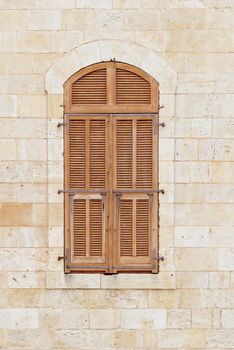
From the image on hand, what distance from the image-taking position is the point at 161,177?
5.88m

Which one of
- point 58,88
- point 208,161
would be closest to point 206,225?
point 208,161

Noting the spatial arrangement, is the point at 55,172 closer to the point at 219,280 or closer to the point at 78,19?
the point at 78,19

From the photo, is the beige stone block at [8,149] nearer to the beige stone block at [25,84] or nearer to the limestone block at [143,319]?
the beige stone block at [25,84]

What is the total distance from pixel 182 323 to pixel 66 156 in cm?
243

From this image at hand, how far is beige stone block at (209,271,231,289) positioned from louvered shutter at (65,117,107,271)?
129 centimetres

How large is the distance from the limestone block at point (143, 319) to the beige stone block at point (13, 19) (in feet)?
11.8

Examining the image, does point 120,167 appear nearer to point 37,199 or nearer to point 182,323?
point 37,199

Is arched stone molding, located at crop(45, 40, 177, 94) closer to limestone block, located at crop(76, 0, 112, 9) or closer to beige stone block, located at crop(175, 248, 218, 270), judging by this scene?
limestone block, located at crop(76, 0, 112, 9)

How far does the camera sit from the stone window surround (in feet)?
19.1

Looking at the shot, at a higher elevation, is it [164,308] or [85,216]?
[85,216]

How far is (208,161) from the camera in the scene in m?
5.88

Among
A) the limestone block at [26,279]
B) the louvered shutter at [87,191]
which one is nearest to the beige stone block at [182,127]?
the louvered shutter at [87,191]

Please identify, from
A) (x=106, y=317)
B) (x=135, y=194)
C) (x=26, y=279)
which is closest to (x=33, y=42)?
(x=135, y=194)

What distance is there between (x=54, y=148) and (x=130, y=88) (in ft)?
3.74
